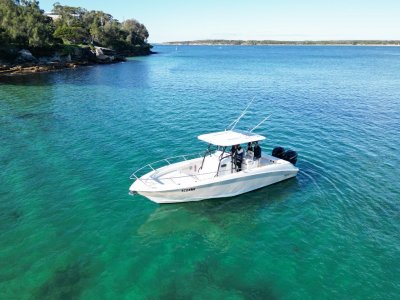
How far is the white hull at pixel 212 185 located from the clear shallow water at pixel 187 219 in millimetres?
528

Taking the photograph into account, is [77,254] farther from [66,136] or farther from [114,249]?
[66,136]

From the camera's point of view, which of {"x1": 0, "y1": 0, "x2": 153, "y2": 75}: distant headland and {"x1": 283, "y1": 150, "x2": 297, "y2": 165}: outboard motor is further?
{"x1": 0, "y1": 0, "x2": 153, "y2": 75}: distant headland

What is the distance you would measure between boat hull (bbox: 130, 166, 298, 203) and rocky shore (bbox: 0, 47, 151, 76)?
62490mm

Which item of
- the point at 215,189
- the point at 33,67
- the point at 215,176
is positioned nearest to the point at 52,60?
the point at 33,67

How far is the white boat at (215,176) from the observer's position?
17.1 meters

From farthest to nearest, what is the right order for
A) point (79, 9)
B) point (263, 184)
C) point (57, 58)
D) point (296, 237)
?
point (79, 9)
point (57, 58)
point (263, 184)
point (296, 237)

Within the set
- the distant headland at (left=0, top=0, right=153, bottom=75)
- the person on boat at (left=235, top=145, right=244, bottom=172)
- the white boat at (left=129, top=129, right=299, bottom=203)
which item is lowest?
the white boat at (left=129, top=129, right=299, bottom=203)

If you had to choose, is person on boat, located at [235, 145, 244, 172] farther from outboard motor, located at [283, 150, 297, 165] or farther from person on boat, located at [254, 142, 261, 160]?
outboard motor, located at [283, 150, 297, 165]

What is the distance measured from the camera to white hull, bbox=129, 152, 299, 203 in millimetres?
16906

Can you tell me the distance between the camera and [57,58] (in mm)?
82938

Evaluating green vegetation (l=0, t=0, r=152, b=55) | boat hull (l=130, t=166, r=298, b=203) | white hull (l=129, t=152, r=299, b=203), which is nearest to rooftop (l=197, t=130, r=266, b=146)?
white hull (l=129, t=152, r=299, b=203)

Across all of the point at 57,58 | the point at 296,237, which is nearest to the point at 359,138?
the point at 296,237

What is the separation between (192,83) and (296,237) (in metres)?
49.3

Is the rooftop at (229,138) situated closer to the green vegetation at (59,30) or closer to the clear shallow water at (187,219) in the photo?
the clear shallow water at (187,219)
